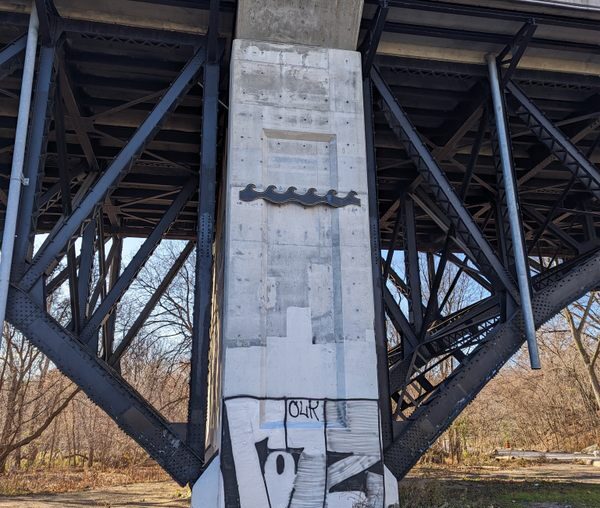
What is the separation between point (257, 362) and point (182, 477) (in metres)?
1.67

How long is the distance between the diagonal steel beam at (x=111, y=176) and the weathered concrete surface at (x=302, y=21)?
0.96 meters

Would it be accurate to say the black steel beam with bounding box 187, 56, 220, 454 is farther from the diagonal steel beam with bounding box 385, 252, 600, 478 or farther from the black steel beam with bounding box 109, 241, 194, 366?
the black steel beam with bounding box 109, 241, 194, 366

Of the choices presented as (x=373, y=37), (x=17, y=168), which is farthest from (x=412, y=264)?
(x=17, y=168)

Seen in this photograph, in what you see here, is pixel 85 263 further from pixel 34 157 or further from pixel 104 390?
pixel 104 390

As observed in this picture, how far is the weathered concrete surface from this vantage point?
328 inches

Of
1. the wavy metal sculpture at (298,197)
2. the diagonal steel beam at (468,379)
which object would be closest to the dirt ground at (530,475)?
the diagonal steel beam at (468,379)

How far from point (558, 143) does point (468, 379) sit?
4327 millimetres

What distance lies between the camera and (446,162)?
1341 centimetres

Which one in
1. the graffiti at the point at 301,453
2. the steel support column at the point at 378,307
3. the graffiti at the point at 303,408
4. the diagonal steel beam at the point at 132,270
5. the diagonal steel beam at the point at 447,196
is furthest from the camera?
the diagonal steel beam at the point at 132,270

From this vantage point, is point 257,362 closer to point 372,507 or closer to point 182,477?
point 182,477

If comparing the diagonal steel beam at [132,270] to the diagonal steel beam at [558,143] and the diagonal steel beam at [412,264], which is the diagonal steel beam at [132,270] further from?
the diagonal steel beam at [558,143]

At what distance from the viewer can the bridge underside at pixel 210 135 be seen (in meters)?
7.36

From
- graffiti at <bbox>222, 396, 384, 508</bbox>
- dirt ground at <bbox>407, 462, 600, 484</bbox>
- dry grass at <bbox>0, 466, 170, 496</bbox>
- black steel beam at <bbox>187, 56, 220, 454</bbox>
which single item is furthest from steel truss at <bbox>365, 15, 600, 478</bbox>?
dry grass at <bbox>0, 466, 170, 496</bbox>

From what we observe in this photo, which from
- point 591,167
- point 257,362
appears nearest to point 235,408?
point 257,362
